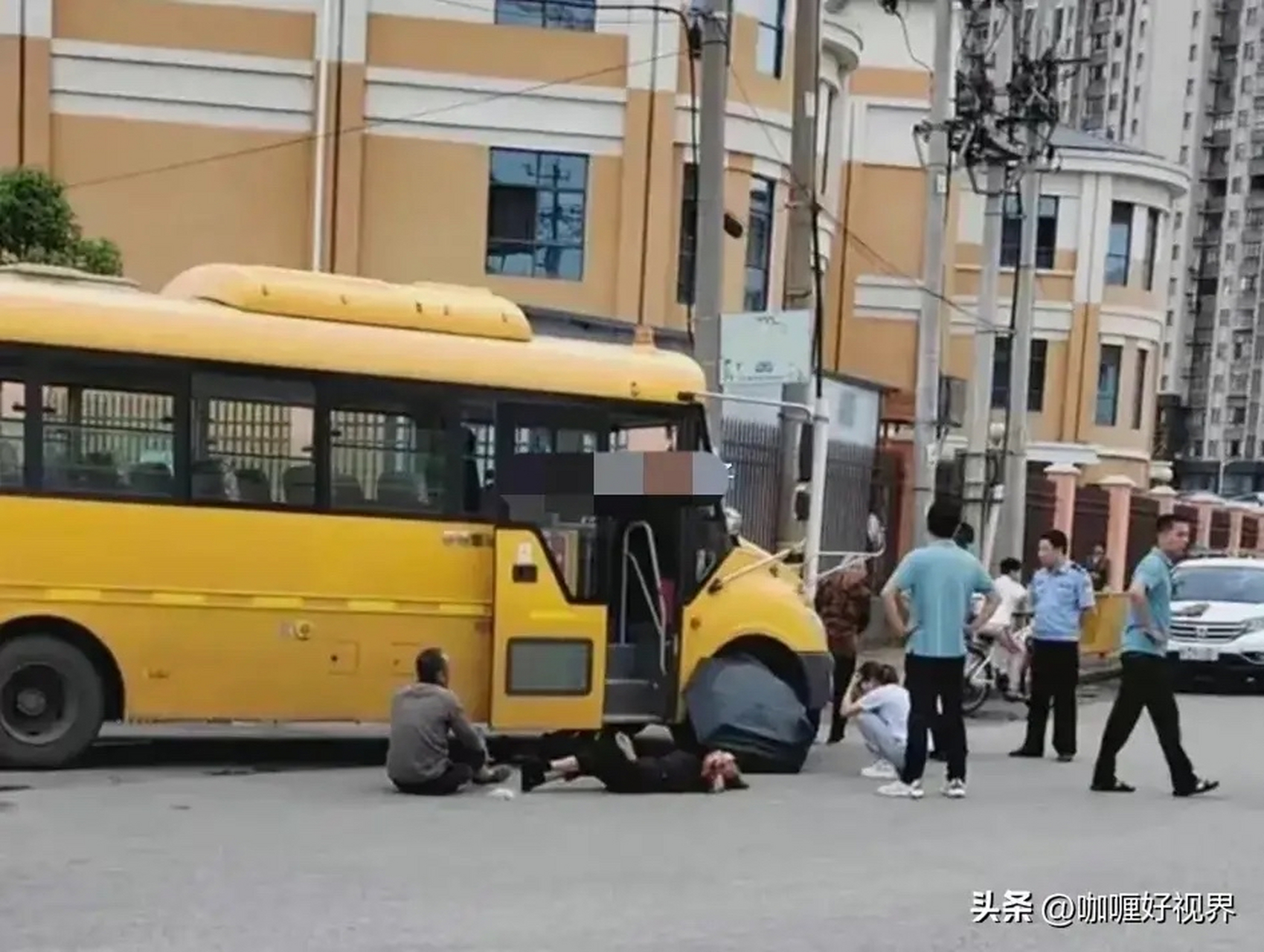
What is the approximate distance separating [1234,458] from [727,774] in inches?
4149

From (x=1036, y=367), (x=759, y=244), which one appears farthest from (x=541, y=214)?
(x=1036, y=367)

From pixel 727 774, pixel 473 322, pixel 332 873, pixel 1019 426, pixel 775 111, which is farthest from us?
pixel 775 111

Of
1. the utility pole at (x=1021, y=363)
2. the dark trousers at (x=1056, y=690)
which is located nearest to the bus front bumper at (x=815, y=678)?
the dark trousers at (x=1056, y=690)

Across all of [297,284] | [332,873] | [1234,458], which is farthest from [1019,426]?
[1234,458]

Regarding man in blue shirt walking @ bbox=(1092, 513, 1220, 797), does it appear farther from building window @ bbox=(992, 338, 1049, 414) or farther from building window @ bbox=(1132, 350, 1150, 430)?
building window @ bbox=(1132, 350, 1150, 430)

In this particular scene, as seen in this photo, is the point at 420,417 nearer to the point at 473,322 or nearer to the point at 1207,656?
the point at 473,322

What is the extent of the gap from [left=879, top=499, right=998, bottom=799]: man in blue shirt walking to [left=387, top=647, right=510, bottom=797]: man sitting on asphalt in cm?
286

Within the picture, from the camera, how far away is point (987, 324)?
2430 centimetres

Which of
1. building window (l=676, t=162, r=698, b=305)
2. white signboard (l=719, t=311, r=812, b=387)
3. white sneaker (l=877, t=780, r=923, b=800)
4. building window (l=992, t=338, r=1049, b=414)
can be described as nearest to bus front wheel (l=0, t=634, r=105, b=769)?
white sneaker (l=877, t=780, r=923, b=800)

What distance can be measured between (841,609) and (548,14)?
1401 centimetres

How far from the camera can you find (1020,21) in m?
26.7

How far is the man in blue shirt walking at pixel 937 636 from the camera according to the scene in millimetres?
11992

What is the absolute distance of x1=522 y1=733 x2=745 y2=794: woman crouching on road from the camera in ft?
39.6

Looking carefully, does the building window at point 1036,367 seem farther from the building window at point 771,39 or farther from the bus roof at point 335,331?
the bus roof at point 335,331
